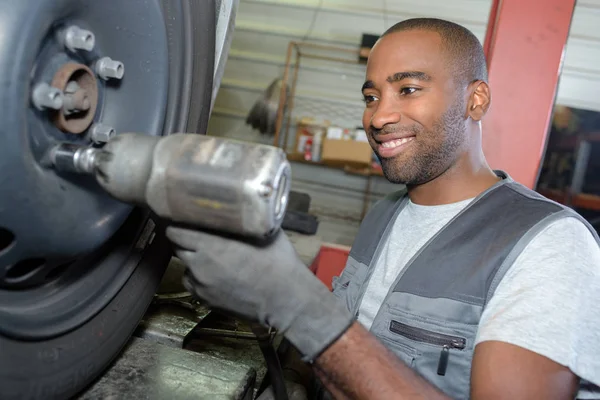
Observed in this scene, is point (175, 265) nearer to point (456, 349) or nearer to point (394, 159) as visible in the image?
point (394, 159)

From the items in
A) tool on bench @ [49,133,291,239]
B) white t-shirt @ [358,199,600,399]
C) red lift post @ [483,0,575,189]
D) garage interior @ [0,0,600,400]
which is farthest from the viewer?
garage interior @ [0,0,600,400]

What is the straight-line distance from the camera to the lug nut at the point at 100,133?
0.74 metres

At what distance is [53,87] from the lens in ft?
2.11

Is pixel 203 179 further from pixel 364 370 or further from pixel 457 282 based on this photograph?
pixel 457 282

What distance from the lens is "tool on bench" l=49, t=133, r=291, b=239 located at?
0.50 m

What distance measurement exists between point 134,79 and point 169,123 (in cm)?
11

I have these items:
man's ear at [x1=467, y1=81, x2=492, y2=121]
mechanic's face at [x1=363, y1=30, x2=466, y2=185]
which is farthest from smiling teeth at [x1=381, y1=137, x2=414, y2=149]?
man's ear at [x1=467, y1=81, x2=492, y2=121]

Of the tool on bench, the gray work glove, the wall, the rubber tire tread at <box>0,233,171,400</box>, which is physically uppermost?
the wall

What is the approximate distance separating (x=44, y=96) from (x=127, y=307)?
0.41 meters

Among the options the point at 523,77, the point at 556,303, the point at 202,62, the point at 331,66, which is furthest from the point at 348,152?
the point at 556,303

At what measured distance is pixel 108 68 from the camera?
73 centimetres

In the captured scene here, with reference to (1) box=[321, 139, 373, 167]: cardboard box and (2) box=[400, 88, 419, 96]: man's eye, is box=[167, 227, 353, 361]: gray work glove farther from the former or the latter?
(1) box=[321, 139, 373, 167]: cardboard box

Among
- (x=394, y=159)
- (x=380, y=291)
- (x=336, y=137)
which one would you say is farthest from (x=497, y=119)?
(x=336, y=137)

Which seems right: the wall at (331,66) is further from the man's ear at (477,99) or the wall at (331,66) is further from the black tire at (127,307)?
the black tire at (127,307)
